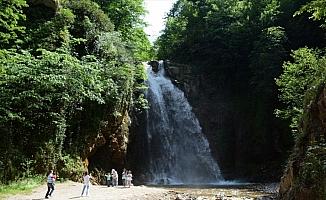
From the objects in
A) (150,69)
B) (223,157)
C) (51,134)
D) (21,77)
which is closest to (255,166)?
(223,157)

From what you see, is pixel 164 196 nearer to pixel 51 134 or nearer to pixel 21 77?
pixel 51 134

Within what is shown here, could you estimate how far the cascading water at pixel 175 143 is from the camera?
32312 mm

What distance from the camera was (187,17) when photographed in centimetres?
5106

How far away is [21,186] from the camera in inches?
737

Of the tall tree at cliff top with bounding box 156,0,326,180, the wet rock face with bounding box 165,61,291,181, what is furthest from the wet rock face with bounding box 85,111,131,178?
the tall tree at cliff top with bounding box 156,0,326,180

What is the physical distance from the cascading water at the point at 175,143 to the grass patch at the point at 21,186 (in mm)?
12405

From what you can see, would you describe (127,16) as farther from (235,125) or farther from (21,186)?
(21,186)

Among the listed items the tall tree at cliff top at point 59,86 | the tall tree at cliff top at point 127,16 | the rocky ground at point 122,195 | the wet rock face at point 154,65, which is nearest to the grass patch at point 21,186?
the rocky ground at point 122,195

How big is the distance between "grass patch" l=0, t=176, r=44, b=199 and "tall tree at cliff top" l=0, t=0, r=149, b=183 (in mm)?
550

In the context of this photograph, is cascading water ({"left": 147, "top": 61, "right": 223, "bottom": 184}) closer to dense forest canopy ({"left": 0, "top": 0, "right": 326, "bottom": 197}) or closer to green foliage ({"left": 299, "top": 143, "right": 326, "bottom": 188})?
dense forest canopy ({"left": 0, "top": 0, "right": 326, "bottom": 197})

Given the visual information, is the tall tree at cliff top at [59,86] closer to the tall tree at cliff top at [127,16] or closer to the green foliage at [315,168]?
the tall tree at cliff top at [127,16]

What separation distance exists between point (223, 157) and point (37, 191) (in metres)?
20.2

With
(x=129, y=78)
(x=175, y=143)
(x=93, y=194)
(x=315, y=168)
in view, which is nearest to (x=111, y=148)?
(x=129, y=78)

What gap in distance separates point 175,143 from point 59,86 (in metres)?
13.7
